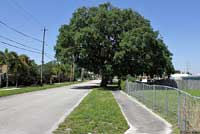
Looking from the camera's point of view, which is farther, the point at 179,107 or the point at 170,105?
the point at 170,105

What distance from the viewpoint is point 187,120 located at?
1141 cm

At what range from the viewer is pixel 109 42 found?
54500 millimetres

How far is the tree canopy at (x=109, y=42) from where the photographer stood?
51.9 metres

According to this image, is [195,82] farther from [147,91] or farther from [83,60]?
[147,91]

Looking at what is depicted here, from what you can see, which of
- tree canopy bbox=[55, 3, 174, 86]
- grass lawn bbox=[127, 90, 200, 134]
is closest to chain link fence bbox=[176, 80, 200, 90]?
tree canopy bbox=[55, 3, 174, 86]

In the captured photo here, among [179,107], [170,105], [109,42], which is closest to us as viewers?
[179,107]

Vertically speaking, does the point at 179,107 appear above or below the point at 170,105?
above

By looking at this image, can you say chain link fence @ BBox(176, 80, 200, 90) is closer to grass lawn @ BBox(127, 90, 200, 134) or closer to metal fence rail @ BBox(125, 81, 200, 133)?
grass lawn @ BBox(127, 90, 200, 134)

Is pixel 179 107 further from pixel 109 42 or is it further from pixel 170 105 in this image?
pixel 109 42

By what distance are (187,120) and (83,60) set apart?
45.7 meters

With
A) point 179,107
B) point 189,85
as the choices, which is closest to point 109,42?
point 189,85

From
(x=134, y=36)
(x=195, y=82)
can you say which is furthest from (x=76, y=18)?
(x=195, y=82)

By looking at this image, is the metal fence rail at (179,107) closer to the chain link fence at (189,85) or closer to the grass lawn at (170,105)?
the grass lawn at (170,105)

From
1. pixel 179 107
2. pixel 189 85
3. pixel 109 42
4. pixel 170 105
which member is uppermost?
pixel 109 42
